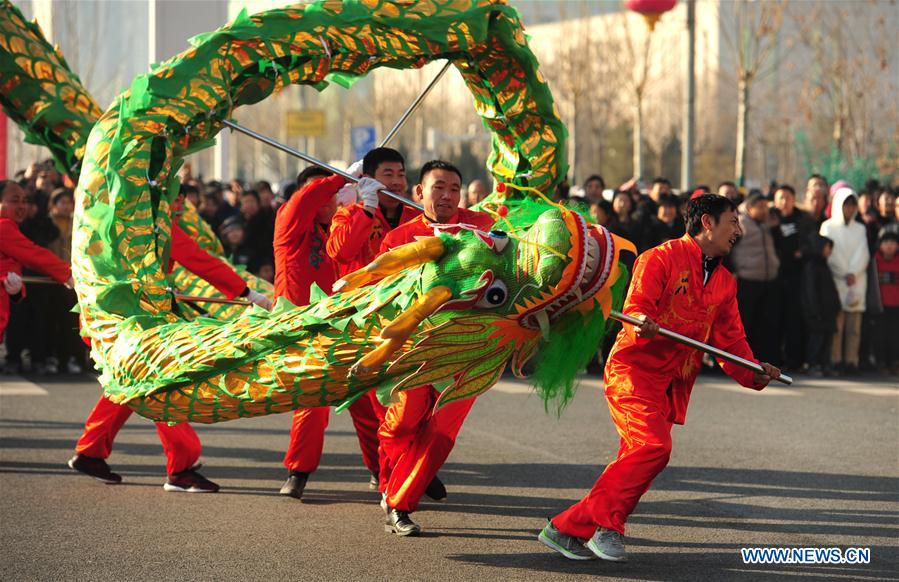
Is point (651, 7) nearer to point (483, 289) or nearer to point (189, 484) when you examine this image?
point (189, 484)

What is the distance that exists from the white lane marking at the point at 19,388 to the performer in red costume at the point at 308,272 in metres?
4.45

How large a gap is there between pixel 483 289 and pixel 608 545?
161 cm

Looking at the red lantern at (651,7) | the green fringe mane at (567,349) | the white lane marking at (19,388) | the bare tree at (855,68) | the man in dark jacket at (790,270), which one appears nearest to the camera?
the green fringe mane at (567,349)

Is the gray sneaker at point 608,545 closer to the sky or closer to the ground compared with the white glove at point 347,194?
closer to the ground

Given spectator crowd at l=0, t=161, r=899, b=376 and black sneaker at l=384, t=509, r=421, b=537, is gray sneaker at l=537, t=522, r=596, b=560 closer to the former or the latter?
black sneaker at l=384, t=509, r=421, b=537

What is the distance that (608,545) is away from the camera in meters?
6.29

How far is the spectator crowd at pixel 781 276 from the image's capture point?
43.5 feet

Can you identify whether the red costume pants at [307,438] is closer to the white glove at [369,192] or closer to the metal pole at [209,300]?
the metal pole at [209,300]

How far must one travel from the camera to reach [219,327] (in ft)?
19.2

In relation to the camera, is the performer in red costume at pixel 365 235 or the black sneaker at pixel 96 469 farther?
the black sneaker at pixel 96 469

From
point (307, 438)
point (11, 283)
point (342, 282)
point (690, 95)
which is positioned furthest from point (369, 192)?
point (690, 95)

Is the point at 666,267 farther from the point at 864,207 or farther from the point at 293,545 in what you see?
the point at 864,207

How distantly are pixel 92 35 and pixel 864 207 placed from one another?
22014 millimetres

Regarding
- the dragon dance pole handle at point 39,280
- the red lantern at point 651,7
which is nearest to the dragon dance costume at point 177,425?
the dragon dance pole handle at point 39,280
